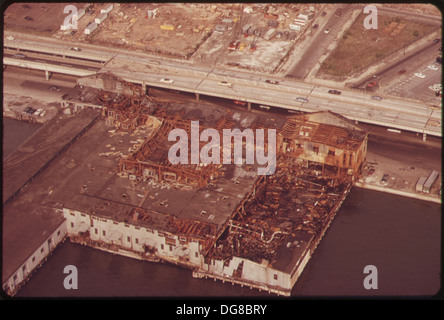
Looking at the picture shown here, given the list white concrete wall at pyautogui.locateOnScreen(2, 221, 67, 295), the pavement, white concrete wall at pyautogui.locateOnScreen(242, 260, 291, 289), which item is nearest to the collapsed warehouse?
white concrete wall at pyautogui.locateOnScreen(242, 260, 291, 289)

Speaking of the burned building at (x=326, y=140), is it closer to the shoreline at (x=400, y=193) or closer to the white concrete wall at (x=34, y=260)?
the shoreline at (x=400, y=193)

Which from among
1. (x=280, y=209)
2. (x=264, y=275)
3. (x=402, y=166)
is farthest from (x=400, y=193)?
(x=264, y=275)

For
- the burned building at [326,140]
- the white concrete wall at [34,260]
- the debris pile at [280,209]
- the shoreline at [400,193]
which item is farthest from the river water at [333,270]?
the burned building at [326,140]

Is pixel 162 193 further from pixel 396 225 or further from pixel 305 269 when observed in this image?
pixel 396 225

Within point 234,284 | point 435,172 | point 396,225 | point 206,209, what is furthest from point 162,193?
point 435,172

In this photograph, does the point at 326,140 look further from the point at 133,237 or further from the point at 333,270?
the point at 133,237

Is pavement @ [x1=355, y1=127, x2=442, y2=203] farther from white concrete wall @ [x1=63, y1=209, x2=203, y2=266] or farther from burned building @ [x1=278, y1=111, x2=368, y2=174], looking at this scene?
white concrete wall @ [x1=63, y1=209, x2=203, y2=266]
